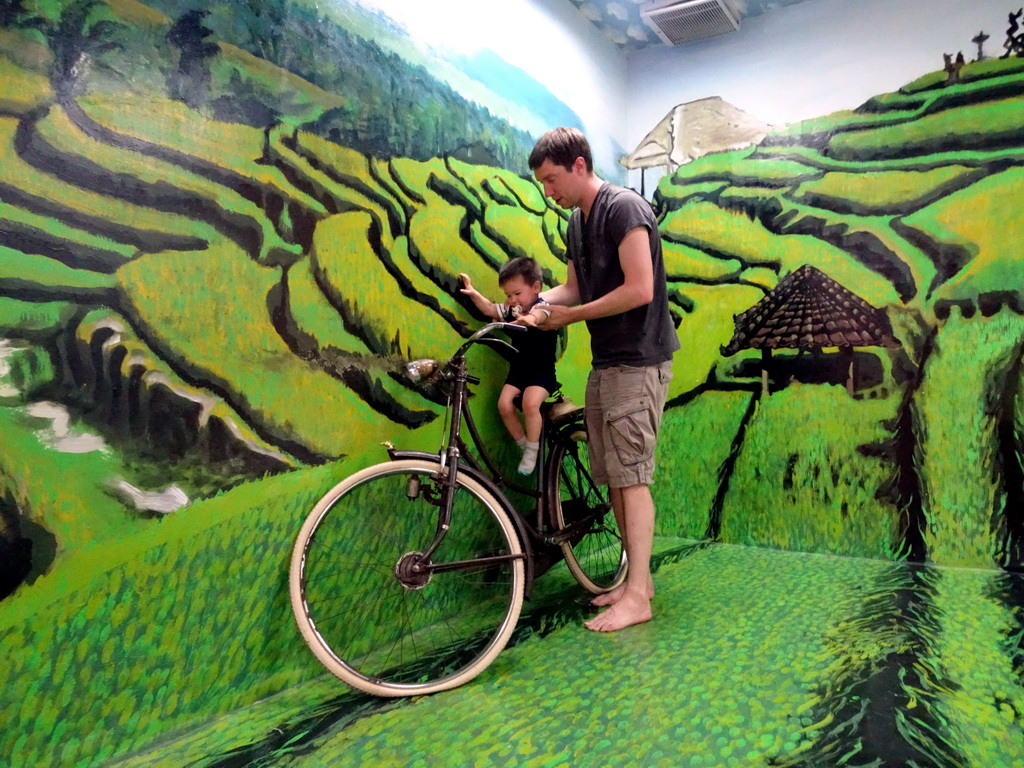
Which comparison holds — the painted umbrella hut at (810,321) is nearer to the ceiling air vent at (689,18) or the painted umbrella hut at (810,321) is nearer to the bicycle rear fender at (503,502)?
the ceiling air vent at (689,18)

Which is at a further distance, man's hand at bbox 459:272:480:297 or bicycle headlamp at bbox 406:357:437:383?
man's hand at bbox 459:272:480:297

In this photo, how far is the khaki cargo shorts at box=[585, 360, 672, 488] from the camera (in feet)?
6.79

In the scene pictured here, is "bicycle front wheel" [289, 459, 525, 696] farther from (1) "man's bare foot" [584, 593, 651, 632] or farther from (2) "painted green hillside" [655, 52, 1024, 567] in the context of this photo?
(2) "painted green hillside" [655, 52, 1024, 567]

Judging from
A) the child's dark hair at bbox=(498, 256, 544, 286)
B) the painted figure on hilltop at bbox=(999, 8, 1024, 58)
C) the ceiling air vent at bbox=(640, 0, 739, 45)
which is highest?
the ceiling air vent at bbox=(640, 0, 739, 45)

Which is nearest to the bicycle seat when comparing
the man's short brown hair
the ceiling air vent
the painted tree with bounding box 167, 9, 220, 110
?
the man's short brown hair

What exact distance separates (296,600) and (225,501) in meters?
0.30

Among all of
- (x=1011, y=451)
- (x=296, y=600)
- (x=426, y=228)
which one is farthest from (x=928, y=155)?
(x=296, y=600)

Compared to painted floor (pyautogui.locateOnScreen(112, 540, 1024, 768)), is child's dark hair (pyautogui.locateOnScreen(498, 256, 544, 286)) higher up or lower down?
higher up

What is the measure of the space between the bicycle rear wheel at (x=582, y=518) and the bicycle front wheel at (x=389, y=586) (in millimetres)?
445

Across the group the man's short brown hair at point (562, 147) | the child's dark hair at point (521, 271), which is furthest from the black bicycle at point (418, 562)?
the man's short brown hair at point (562, 147)

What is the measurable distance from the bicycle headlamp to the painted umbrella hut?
1852mm

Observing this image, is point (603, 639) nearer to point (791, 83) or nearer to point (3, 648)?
point (3, 648)

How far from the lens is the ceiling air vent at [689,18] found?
2988 mm

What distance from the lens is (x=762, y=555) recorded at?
2.90 meters
